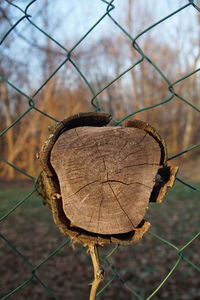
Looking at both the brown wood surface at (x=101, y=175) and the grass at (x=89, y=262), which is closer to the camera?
the brown wood surface at (x=101, y=175)

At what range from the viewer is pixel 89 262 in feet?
11.1

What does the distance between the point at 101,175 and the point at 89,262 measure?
2.88 m

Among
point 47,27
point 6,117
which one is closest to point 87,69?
point 47,27

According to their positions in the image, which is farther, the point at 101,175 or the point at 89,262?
the point at 89,262

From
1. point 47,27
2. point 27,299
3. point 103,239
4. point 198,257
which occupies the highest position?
point 47,27

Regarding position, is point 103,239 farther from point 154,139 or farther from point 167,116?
point 167,116

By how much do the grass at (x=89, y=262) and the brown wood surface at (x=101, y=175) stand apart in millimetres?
1348

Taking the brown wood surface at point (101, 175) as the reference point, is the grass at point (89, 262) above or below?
below

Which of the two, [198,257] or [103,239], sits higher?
[103,239]

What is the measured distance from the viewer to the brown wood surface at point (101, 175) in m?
0.78

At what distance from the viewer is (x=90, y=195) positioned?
31.2 inches

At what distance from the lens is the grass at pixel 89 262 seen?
2.79m

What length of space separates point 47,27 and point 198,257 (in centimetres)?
626

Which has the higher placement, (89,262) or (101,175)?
→ (101,175)
